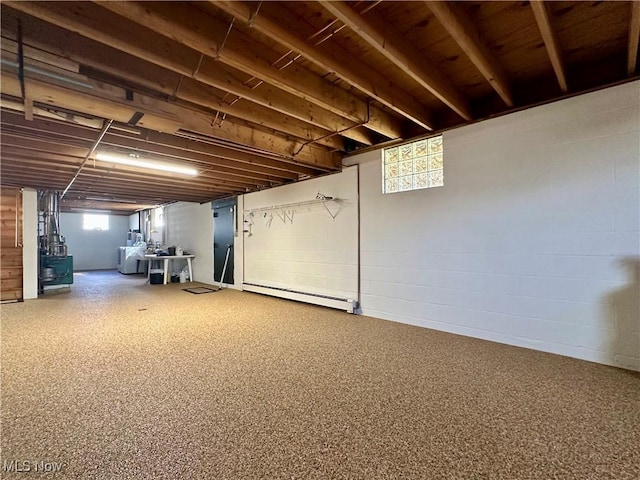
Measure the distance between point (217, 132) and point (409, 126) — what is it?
2.36 metres

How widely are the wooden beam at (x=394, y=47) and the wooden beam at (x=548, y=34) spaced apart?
2.53 ft

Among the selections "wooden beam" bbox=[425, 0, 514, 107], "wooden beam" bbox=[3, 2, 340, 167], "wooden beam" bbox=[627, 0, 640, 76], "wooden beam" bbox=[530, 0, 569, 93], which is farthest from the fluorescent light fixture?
"wooden beam" bbox=[627, 0, 640, 76]

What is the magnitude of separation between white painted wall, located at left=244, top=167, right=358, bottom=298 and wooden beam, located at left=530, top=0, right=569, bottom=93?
2.57m

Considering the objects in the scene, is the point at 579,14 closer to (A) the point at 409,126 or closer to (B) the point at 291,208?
(A) the point at 409,126

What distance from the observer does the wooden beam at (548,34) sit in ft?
5.80

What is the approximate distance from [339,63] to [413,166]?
202cm

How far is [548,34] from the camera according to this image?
200 centimetres

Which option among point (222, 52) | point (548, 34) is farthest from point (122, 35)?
point (548, 34)

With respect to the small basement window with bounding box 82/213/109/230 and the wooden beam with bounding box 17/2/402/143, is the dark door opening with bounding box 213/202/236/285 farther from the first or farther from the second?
the small basement window with bounding box 82/213/109/230

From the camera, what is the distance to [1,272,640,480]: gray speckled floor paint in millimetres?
1463

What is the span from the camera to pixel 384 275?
4215 millimetres

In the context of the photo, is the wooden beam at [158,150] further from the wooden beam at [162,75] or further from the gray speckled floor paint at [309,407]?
the gray speckled floor paint at [309,407]

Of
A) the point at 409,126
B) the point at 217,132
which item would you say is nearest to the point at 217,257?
the point at 217,132

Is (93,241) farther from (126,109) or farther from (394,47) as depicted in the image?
(394,47)
